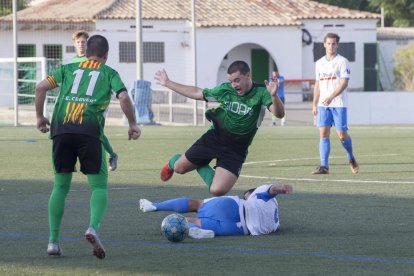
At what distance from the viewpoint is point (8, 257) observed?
29.3 ft

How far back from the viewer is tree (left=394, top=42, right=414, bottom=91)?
203ft

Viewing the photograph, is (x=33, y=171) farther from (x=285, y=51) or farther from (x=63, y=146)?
(x=285, y=51)

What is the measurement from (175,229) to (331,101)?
7953 millimetres

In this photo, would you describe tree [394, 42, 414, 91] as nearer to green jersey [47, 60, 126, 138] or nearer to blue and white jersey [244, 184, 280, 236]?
blue and white jersey [244, 184, 280, 236]

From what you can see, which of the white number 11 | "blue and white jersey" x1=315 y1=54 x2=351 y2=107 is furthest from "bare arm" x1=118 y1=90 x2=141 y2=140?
"blue and white jersey" x1=315 y1=54 x2=351 y2=107

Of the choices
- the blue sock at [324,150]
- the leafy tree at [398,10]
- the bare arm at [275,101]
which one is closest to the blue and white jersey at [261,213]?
the bare arm at [275,101]

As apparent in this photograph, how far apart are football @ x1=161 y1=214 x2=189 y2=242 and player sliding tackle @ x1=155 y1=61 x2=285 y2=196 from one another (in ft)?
5.64

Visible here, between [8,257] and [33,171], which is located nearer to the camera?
[8,257]

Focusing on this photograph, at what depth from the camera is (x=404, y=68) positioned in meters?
62.6

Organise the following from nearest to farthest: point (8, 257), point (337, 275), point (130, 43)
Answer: point (337, 275) < point (8, 257) < point (130, 43)

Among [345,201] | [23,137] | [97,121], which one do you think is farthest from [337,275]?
[23,137]

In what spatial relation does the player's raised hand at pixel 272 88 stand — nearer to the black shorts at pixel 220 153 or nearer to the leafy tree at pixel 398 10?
the black shorts at pixel 220 153

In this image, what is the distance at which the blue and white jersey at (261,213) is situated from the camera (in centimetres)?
1031

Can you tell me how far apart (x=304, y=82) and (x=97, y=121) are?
53.4 m
